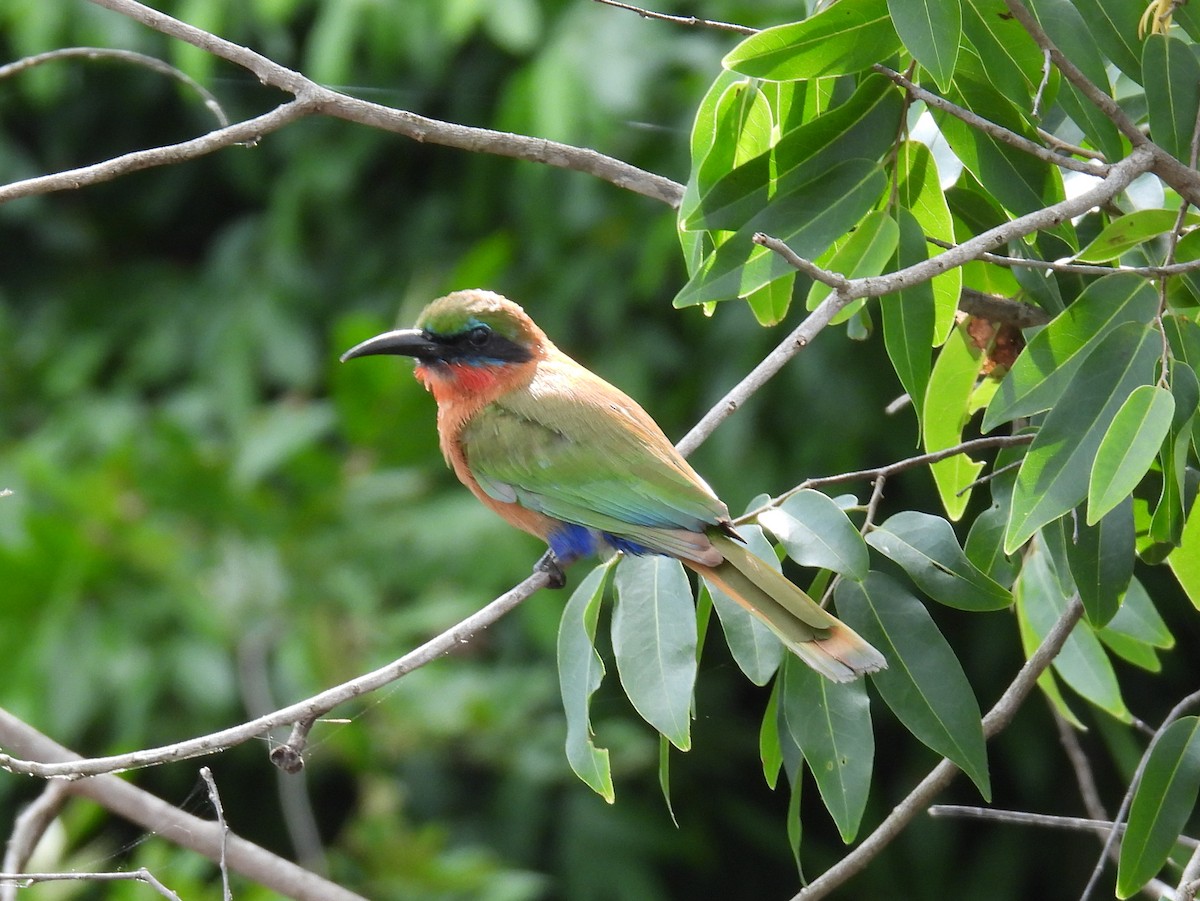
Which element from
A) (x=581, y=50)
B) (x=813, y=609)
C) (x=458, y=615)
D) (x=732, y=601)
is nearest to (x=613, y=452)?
(x=732, y=601)

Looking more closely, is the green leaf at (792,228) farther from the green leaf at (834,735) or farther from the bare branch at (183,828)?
the bare branch at (183,828)

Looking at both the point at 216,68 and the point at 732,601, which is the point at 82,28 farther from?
the point at 732,601

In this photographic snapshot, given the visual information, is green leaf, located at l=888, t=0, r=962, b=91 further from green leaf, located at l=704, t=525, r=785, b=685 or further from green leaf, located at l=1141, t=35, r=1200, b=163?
green leaf, located at l=704, t=525, r=785, b=685

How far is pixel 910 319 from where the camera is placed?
194 cm

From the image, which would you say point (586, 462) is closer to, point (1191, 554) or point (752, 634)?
point (752, 634)

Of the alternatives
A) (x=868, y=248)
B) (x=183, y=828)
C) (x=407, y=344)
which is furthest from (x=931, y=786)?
(x=407, y=344)

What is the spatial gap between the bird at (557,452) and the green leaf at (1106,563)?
0.39 meters

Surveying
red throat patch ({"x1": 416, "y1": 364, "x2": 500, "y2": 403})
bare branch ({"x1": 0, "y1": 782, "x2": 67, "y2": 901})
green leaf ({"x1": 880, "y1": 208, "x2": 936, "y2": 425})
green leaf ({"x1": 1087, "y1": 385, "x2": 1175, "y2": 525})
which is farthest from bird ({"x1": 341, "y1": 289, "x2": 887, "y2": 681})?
bare branch ({"x1": 0, "y1": 782, "x2": 67, "y2": 901})

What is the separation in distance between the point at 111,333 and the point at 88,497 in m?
1.04

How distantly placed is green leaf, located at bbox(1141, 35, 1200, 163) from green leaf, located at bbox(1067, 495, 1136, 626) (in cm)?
49

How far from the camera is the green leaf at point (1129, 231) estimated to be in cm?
174

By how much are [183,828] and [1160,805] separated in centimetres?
146

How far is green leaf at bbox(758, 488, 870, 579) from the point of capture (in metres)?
1.72

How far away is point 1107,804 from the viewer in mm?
4945
